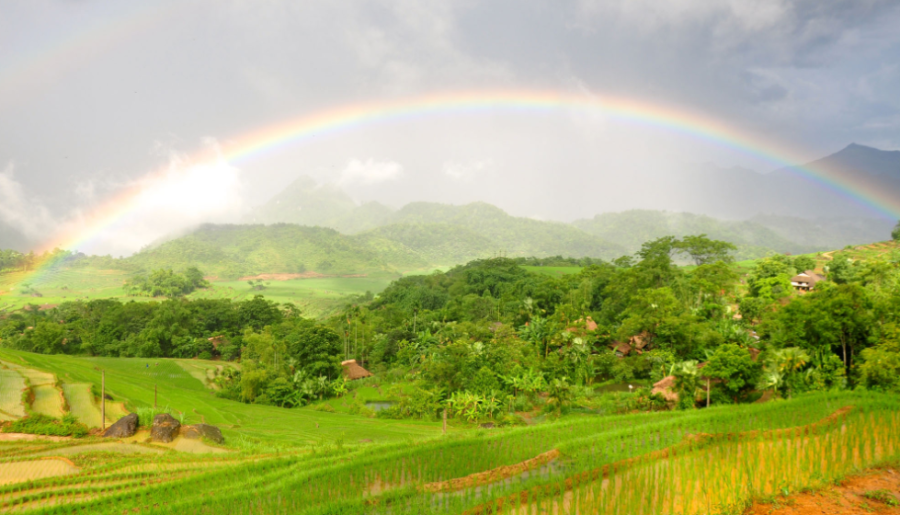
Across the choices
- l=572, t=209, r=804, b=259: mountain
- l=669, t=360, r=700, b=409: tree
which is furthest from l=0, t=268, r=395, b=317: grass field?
l=572, t=209, r=804, b=259: mountain

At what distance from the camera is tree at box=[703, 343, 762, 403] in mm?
17281

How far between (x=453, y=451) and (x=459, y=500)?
9.86 ft

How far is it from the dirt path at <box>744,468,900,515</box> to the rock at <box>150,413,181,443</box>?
15406mm

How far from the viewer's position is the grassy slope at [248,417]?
17.5 meters

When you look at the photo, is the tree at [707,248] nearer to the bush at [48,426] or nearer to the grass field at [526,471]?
the grass field at [526,471]

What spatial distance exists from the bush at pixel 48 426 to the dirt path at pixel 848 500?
61.1ft

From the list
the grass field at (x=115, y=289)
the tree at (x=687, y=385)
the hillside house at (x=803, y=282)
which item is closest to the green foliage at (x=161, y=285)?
the grass field at (x=115, y=289)

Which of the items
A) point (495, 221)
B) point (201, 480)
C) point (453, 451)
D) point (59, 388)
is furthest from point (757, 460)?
point (495, 221)

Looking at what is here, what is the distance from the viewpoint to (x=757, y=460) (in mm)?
7648

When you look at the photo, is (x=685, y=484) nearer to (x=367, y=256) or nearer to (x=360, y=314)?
(x=360, y=314)

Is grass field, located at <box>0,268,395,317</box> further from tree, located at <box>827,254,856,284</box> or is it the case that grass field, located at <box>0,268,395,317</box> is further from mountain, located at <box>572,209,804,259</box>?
mountain, located at <box>572,209,804,259</box>

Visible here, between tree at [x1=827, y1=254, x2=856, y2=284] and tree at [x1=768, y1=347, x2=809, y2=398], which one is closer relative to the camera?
tree at [x1=768, y1=347, x2=809, y2=398]

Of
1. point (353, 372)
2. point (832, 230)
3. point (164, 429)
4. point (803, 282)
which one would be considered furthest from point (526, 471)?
point (832, 230)

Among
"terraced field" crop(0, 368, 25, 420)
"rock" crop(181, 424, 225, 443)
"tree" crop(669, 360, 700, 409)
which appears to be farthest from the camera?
"tree" crop(669, 360, 700, 409)
